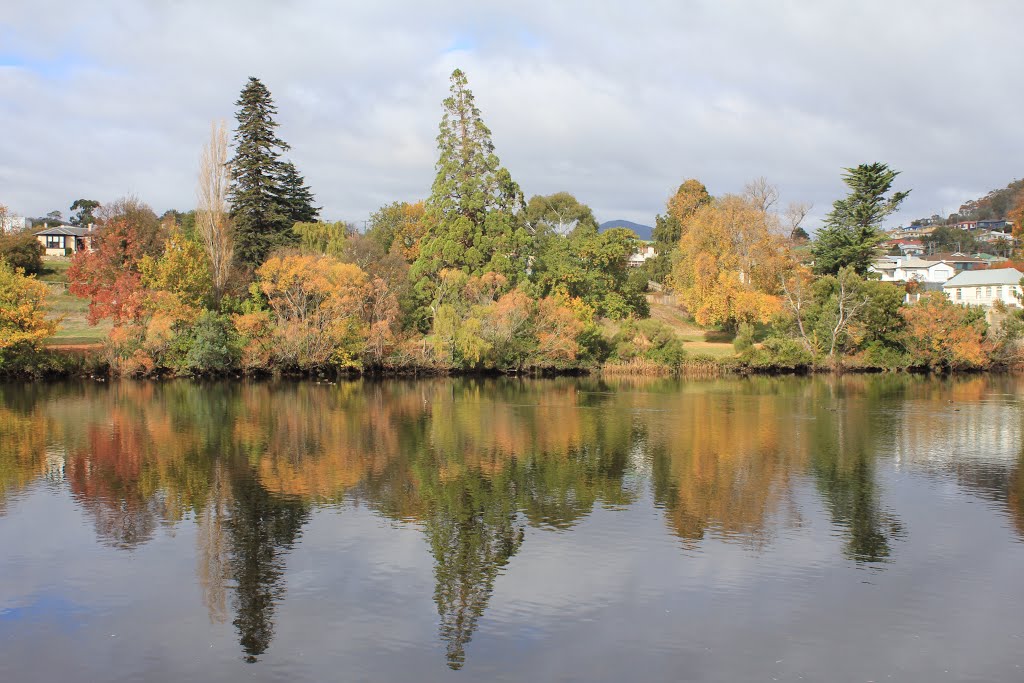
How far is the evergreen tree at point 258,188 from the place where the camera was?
179 feet

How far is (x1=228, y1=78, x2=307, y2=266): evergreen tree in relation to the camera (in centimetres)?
5469

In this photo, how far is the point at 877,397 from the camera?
41.3m

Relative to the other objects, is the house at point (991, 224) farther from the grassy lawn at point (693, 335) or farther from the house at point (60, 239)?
the house at point (60, 239)

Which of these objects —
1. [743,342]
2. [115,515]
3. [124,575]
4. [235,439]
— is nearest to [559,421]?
[235,439]

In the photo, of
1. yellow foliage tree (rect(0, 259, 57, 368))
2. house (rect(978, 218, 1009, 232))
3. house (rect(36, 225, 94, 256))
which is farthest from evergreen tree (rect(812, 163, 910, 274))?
house (rect(978, 218, 1009, 232))

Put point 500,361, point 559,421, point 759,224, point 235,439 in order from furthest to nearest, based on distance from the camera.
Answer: point 759,224 < point 500,361 < point 559,421 < point 235,439

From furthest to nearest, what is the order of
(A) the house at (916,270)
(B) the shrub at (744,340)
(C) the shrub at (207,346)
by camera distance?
(A) the house at (916,270) < (B) the shrub at (744,340) < (C) the shrub at (207,346)

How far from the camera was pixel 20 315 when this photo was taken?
144 ft

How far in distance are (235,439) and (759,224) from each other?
143 ft

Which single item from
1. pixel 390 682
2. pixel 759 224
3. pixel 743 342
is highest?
pixel 759 224

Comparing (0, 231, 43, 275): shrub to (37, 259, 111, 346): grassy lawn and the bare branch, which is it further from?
the bare branch

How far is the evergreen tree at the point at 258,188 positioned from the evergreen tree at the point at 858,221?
38.3 meters

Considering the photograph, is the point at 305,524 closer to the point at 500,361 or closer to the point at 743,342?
the point at 500,361

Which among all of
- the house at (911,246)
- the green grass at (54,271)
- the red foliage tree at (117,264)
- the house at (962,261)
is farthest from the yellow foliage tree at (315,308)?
the house at (911,246)
